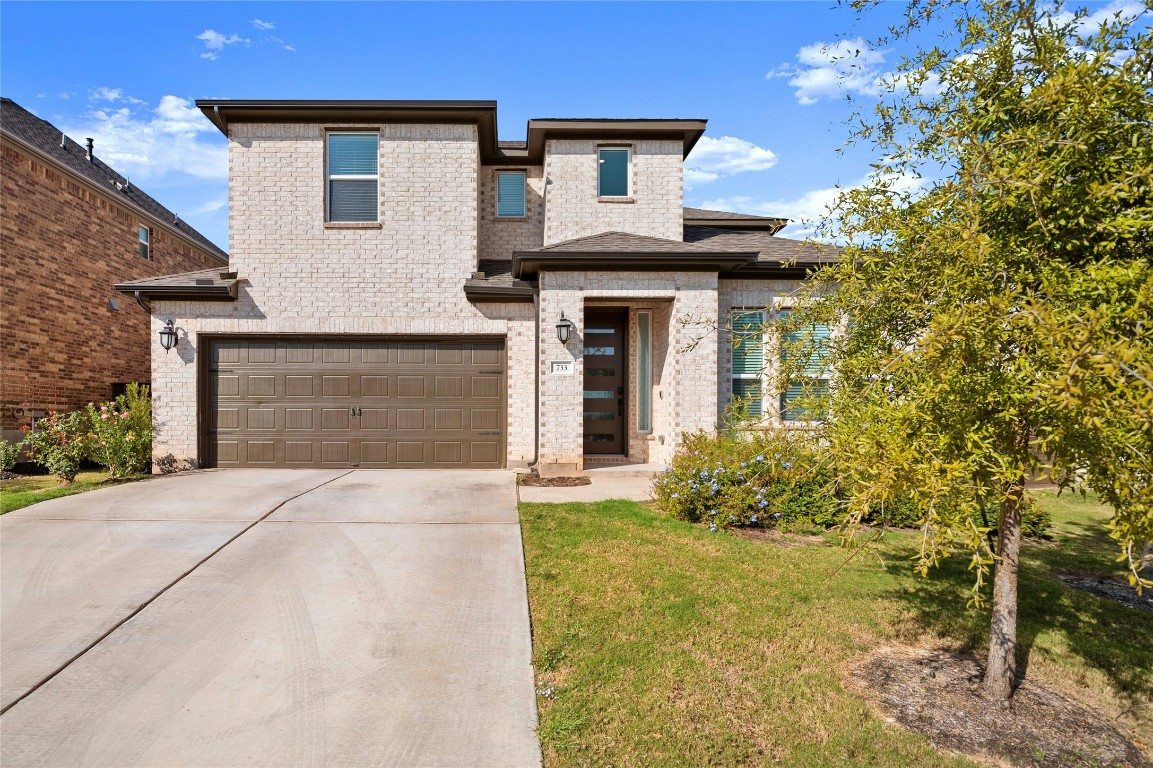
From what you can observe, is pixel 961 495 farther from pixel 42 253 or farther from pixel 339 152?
pixel 42 253

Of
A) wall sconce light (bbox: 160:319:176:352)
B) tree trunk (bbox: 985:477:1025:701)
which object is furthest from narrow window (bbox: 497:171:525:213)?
tree trunk (bbox: 985:477:1025:701)

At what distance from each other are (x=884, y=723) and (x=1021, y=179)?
113 inches

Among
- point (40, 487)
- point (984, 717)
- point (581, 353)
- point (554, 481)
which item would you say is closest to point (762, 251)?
point (581, 353)

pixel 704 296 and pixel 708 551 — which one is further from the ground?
pixel 704 296

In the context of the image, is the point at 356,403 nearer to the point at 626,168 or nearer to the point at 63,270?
the point at 626,168

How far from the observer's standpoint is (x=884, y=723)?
10.1 feet

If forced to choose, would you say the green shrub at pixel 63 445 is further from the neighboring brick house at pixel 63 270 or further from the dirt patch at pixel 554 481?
the dirt patch at pixel 554 481

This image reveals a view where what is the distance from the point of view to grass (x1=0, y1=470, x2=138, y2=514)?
728 centimetres

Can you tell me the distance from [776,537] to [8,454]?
44.2ft

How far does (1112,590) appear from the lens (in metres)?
5.27

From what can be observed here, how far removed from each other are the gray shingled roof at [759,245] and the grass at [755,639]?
5.60 metres

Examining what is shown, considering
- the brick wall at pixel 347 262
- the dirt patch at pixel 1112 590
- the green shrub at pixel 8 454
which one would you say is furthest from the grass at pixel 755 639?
the green shrub at pixel 8 454

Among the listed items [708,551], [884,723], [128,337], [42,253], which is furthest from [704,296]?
[128,337]

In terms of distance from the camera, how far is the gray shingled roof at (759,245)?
33.6 feet
